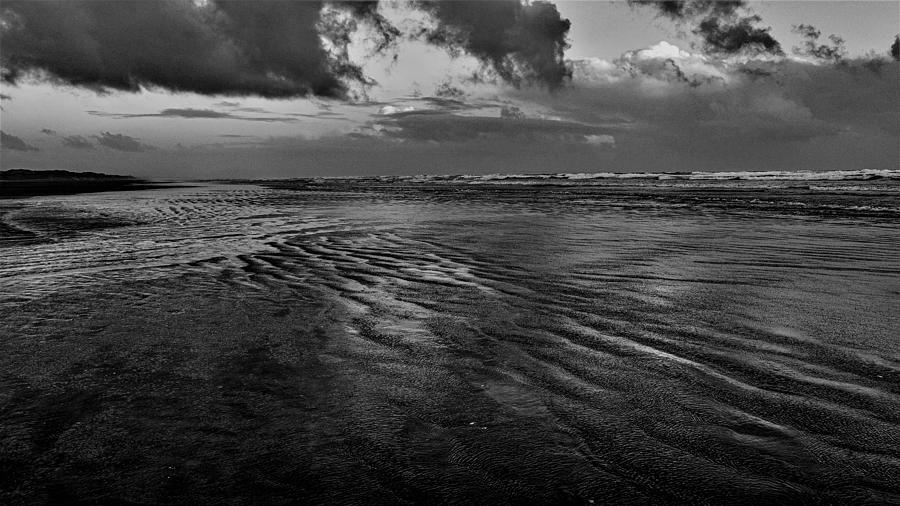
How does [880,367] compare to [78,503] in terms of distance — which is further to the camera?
[880,367]

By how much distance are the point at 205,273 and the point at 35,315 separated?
9.94 ft

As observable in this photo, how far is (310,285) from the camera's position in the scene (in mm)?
8508

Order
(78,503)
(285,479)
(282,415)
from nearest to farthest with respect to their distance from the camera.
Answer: (78,503) → (285,479) → (282,415)

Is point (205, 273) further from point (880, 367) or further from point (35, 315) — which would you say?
point (880, 367)

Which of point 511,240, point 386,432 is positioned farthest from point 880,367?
point 511,240

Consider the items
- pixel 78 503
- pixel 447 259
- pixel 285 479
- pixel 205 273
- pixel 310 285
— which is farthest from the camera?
pixel 447 259

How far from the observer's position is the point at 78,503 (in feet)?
9.17

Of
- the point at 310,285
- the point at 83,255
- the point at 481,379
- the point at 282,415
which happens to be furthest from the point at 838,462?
the point at 83,255

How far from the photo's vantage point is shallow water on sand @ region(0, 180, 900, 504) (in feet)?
9.91

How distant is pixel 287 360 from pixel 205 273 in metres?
5.19

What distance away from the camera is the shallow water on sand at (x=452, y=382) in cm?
302

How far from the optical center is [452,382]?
4.43 m

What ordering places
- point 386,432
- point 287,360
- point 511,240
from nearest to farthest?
point 386,432 < point 287,360 < point 511,240

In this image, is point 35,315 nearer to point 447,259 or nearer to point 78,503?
point 78,503
